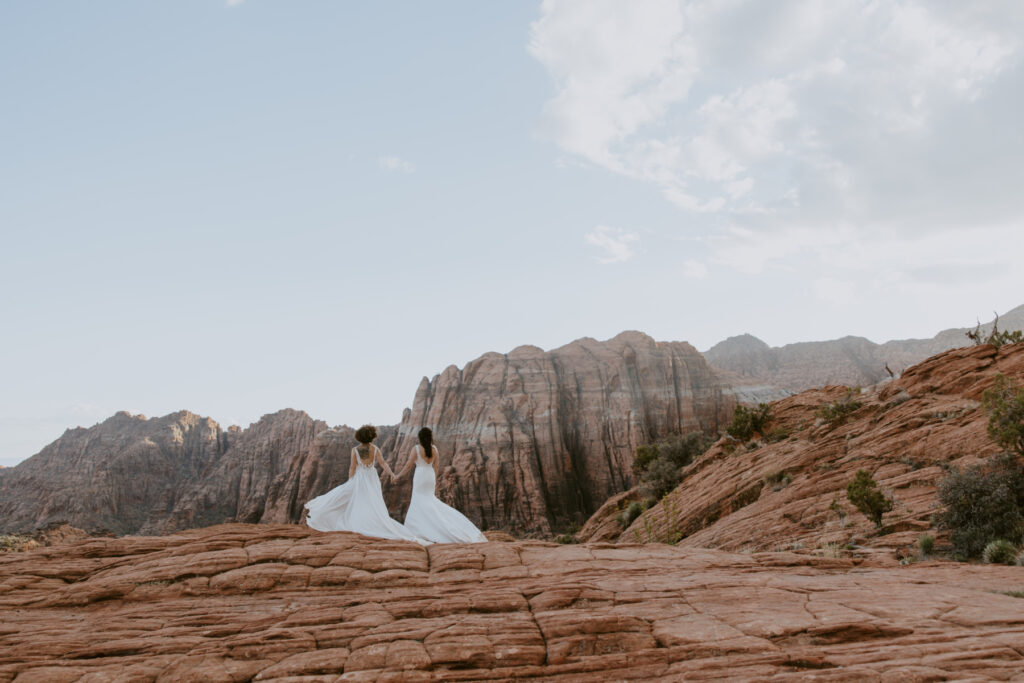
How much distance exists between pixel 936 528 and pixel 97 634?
14.8m

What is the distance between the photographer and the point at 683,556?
31.3 feet

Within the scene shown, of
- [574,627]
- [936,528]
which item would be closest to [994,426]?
[936,528]

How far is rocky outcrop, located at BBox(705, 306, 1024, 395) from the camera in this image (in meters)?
98.2

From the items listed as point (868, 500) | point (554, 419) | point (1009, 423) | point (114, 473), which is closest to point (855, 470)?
point (868, 500)

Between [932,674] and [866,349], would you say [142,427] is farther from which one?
[866,349]

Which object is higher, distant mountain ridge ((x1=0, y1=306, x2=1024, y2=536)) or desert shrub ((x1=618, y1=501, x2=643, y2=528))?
distant mountain ridge ((x1=0, y1=306, x2=1024, y2=536))

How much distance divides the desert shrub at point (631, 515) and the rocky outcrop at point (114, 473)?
213 ft

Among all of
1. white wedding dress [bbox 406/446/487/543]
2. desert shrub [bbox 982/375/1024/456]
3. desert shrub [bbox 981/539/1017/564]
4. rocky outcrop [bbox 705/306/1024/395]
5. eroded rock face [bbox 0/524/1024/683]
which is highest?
rocky outcrop [bbox 705/306/1024/395]

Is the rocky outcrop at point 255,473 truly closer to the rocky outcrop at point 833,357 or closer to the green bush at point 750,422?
the green bush at point 750,422

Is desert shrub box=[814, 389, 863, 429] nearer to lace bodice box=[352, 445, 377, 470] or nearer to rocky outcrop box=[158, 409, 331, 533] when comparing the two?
lace bodice box=[352, 445, 377, 470]

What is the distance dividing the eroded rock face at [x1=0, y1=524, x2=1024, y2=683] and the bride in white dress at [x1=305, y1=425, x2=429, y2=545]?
1.50m

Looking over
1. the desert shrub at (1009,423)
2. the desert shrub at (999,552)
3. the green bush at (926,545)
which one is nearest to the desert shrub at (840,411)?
the desert shrub at (1009,423)

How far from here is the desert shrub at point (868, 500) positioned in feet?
42.3

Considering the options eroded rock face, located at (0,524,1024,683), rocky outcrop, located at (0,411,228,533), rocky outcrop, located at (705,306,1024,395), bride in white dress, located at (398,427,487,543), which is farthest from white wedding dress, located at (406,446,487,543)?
rocky outcrop, located at (705,306,1024,395)
